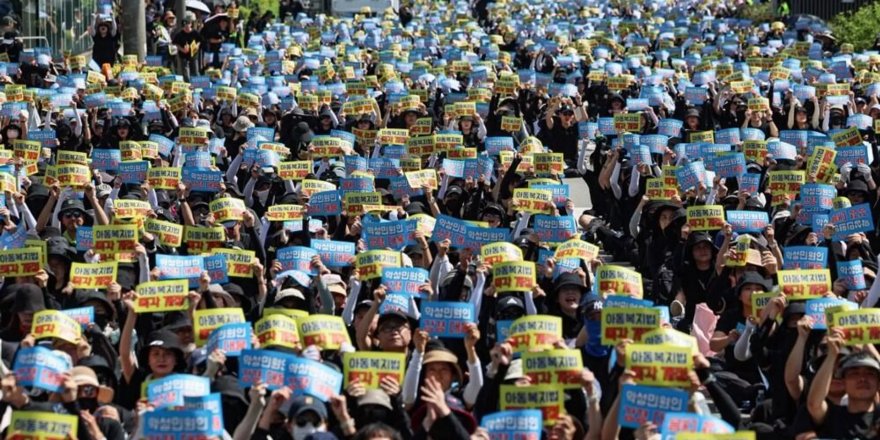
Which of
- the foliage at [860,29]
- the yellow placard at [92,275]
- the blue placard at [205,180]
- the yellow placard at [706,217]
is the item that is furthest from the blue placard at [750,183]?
the foliage at [860,29]

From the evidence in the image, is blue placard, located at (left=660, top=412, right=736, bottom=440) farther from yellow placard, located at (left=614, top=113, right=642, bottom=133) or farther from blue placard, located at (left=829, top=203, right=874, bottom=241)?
yellow placard, located at (left=614, top=113, right=642, bottom=133)

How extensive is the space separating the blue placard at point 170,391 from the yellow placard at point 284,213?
16.2ft

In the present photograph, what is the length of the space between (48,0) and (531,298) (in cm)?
2670

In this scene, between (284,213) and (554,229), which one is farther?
(284,213)

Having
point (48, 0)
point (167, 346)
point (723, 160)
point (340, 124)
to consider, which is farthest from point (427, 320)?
point (48, 0)

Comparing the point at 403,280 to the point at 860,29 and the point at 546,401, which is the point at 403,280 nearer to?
the point at 546,401

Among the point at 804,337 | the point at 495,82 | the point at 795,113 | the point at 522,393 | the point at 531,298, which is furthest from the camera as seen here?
the point at 495,82

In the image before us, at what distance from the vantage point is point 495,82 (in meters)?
23.6

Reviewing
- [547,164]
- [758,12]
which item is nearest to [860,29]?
[758,12]

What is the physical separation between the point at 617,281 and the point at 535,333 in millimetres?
1525

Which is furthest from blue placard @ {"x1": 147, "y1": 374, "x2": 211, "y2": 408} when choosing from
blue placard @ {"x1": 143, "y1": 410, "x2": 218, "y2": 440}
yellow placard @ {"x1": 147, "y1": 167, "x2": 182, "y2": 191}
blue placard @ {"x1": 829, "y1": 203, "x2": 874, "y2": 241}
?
yellow placard @ {"x1": 147, "y1": 167, "x2": 182, "y2": 191}

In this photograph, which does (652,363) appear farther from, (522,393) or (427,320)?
(427,320)

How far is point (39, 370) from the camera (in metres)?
9.10

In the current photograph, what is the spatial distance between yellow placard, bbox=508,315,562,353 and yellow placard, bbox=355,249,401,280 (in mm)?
2122
